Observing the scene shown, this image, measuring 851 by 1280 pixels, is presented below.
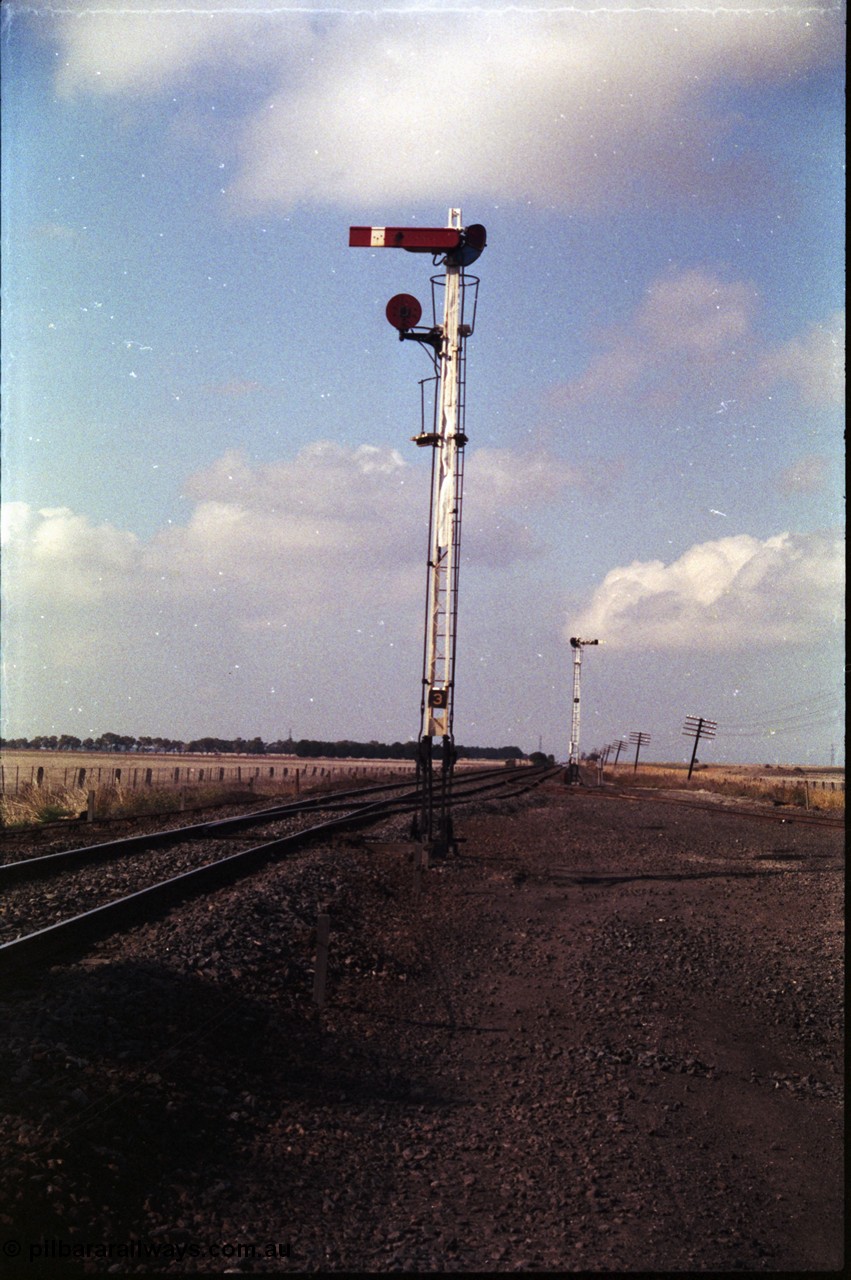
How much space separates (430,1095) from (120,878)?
7650 millimetres

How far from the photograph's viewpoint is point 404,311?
16.4 metres

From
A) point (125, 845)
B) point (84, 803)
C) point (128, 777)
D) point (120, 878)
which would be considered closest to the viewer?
point (120, 878)

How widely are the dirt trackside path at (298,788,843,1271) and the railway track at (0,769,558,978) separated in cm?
249

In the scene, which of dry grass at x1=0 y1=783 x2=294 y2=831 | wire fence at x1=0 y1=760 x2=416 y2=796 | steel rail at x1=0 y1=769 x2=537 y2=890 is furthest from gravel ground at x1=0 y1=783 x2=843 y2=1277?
wire fence at x1=0 y1=760 x2=416 y2=796

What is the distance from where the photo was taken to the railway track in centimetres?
849

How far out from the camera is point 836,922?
11.3 m

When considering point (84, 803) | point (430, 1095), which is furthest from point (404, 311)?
point (84, 803)

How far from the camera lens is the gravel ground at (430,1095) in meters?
4.25

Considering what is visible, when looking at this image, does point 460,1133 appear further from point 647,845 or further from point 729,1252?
point 647,845

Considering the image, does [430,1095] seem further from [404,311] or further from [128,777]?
[128,777]

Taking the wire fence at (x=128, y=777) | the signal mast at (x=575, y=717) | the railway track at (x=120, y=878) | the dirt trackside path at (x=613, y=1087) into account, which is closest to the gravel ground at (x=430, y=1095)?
the dirt trackside path at (x=613, y=1087)

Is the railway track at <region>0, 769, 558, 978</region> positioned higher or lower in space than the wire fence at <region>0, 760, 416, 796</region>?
higher

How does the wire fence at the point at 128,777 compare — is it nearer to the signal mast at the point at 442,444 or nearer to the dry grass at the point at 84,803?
the dry grass at the point at 84,803

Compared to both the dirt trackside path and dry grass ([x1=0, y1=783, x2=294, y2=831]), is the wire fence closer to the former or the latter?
dry grass ([x1=0, y1=783, x2=294, y2=831])
